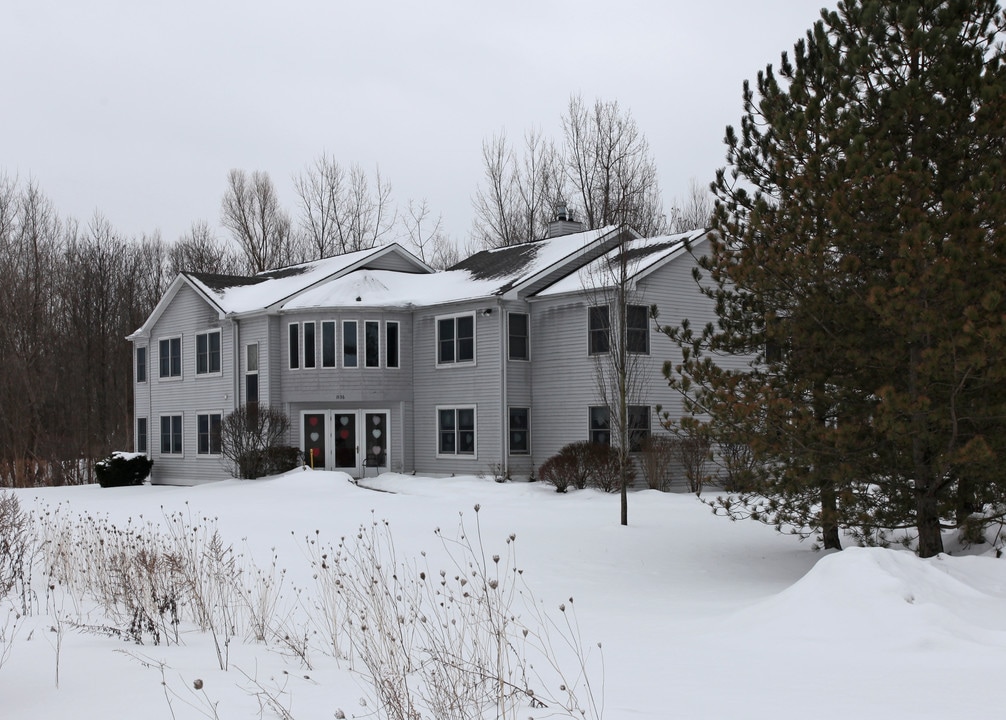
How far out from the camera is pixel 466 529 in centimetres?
1695

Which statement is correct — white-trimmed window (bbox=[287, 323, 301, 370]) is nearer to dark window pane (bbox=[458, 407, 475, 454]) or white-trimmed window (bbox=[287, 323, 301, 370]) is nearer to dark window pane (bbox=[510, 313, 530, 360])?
dark window pane (bbox=[458, 407, 475, 454])

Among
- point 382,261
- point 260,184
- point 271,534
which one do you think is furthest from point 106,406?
point 271,534

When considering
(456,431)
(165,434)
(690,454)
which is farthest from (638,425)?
(165,434)

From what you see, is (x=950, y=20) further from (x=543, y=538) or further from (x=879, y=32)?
(x=543, y=538)

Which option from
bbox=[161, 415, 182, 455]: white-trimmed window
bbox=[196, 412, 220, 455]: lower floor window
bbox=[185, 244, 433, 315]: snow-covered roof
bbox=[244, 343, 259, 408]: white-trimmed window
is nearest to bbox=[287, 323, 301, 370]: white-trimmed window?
bbox=[185, 244, 433, 315]: snow-covered roof

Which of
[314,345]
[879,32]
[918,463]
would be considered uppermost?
[879,32]

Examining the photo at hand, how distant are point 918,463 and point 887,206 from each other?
309cm

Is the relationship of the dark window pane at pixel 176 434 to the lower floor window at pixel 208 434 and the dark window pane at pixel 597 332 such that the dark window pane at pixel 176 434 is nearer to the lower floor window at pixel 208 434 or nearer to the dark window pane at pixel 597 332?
the lower floor window at pixel 208 434

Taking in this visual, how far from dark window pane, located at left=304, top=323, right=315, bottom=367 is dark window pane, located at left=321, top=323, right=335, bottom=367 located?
0.38m

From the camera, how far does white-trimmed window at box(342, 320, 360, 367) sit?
95.3 feet

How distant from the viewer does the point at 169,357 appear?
3488cm

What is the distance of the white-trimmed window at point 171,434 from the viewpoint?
3403 centimetres

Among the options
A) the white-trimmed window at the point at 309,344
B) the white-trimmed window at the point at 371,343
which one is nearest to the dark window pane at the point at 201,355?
the white-trimmed window at the point at 309,344

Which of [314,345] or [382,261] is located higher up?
[382,261]
